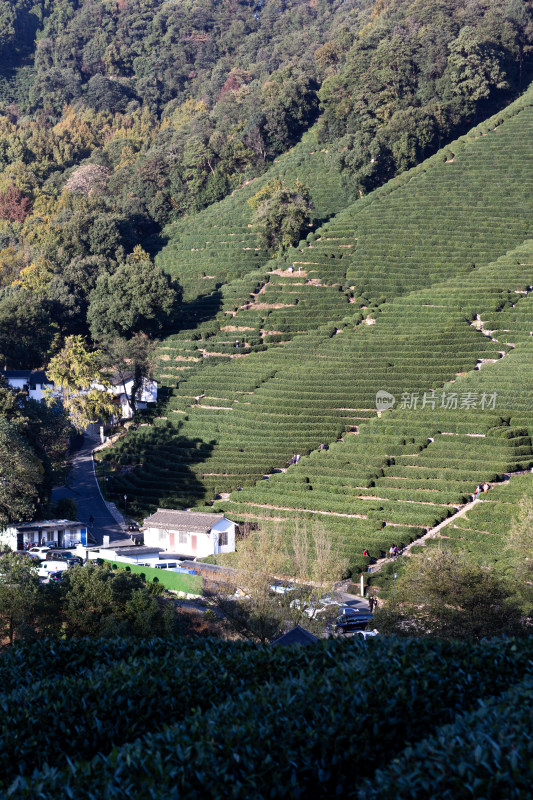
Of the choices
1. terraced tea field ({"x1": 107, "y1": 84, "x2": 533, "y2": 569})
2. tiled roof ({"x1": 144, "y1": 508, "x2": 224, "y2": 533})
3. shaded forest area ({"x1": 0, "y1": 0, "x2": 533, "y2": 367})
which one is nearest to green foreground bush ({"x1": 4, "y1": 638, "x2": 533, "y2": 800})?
terraced tea field ({"x1": 107, "y1": 84, "x2": 533, "y2": 569})

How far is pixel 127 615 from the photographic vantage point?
27.9m

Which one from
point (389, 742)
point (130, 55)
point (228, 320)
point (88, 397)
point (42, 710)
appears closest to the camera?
point (389, 742)

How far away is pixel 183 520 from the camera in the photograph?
4519 cm

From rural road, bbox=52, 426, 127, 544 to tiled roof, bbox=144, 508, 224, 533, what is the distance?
9.22ft

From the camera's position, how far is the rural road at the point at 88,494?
48.7m

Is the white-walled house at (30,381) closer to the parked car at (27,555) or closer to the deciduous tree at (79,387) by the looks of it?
the deciduous tree at (79,387)

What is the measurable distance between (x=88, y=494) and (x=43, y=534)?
34.5 ft

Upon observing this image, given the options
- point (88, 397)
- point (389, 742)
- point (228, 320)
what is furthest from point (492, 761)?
point (228, 320)

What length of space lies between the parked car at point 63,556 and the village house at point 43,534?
217 centimetres

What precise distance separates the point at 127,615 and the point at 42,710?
11805 millimetres

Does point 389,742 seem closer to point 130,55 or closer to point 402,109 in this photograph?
point 402,109

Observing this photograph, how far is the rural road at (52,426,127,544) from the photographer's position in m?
48.7

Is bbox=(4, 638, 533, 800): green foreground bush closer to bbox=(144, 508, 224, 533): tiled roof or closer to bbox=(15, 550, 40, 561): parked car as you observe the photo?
bbox=(15, 550, 40, 561): parked car

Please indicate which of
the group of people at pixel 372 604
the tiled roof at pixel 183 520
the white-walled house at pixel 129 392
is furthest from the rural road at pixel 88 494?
the group of people at pixel 372 604
